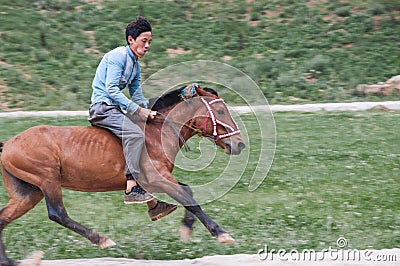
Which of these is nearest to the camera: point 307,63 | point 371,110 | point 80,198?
point 80,198

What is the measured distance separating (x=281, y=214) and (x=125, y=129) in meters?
3.07

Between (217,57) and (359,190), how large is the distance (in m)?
12.8

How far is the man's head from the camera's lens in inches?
303

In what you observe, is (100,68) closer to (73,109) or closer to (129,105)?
(129,105)

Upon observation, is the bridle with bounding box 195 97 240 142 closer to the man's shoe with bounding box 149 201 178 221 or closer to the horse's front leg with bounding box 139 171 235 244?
the horse's front leg with bounding box 139 171 235 244

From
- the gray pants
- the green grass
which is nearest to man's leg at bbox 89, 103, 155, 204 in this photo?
the gray pants

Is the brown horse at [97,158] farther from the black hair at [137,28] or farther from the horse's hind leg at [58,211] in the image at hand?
the black hair at [137,28]

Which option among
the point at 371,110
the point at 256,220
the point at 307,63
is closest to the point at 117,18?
the point at 307,63

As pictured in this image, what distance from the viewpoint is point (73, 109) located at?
18.9 metres

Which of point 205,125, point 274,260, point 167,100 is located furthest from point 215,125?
point 274,260

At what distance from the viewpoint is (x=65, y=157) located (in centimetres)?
767

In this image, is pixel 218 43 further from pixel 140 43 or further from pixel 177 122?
pixel 140 43

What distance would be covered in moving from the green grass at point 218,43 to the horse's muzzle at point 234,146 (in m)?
11.8

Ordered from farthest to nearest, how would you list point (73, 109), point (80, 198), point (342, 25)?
point (342, 25) < point (73, 109) < point (80, 198)
